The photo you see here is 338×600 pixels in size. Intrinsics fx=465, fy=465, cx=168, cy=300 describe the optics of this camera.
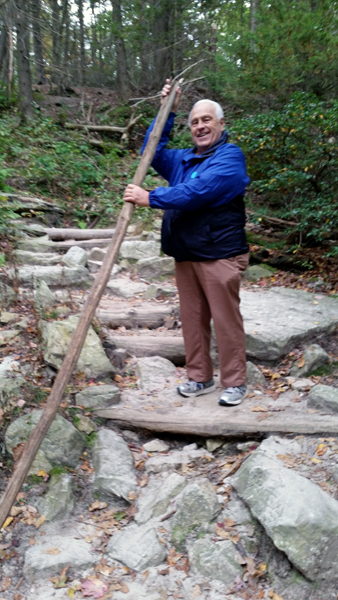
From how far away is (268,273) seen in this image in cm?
694

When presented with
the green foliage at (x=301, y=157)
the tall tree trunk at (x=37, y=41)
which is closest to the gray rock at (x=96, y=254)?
the green foliage at (x=301, y=157)

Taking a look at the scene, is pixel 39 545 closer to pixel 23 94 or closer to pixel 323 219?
pixel 323 219

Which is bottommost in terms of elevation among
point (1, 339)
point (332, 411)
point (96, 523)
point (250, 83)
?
point (96, 523)

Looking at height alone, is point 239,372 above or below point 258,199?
below

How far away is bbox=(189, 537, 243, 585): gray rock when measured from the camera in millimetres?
2561

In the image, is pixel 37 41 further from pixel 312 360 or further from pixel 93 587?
pixel 93 587

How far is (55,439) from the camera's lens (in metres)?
3.28

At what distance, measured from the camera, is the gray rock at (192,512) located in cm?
281

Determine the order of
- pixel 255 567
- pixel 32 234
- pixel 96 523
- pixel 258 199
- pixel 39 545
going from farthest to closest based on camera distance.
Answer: pixel 258 199 < pixel 32 234 < pixel 96 523 < pixel 39 545 < pixel 255 567

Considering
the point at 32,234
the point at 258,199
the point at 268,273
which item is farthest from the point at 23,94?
the point at 268,273

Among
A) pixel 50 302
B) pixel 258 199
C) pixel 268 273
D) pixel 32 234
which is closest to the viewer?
pixel 50 302

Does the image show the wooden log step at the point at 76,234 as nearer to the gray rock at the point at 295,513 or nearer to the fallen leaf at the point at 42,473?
the fallen leaf at the point at 42,473

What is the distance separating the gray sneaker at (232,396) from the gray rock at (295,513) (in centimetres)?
72

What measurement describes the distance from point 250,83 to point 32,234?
4.45 metres
